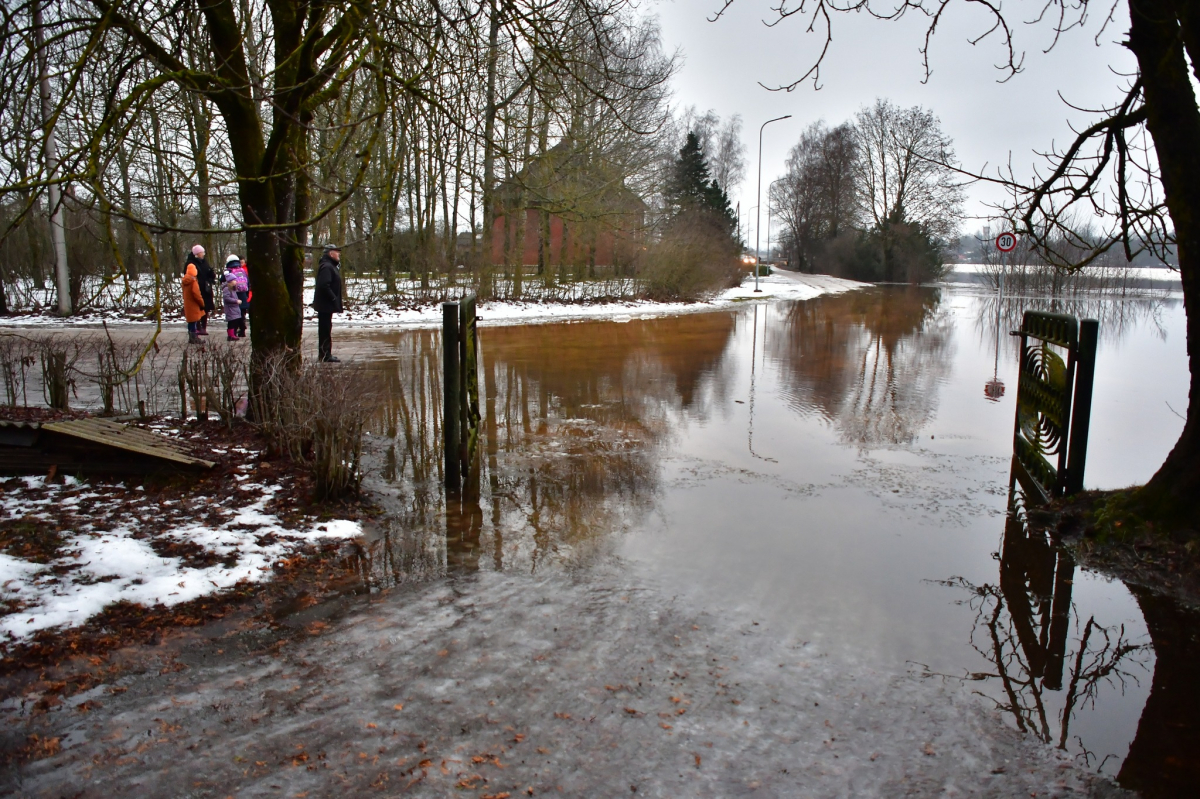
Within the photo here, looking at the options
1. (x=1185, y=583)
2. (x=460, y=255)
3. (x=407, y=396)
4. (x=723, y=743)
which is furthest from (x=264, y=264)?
(x=460, y=255)

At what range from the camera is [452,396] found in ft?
21.1

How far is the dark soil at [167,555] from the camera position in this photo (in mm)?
3723

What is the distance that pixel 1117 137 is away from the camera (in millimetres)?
6293

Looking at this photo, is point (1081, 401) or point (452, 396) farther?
point (452, 396)

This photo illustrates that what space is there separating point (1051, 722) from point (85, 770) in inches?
152

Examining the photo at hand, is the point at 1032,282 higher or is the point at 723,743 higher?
the point at 1032,282

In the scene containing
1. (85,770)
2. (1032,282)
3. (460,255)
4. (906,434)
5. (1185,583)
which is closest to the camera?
(85,770)

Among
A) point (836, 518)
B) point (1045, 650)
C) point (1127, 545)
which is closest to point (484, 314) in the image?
point (836, 518)

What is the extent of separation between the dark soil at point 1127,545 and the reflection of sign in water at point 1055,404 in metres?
0.33

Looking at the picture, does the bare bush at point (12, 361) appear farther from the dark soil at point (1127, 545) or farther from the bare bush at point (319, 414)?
the dark soil at point (1127, 545)

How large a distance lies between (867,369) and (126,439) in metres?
11.7

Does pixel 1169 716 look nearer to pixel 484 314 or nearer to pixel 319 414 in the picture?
pixel 319 414

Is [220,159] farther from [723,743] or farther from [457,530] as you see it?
[723,743]

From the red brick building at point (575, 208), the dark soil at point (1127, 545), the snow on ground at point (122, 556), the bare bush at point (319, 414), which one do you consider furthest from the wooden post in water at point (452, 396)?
the red brick building at point (575, 208)
